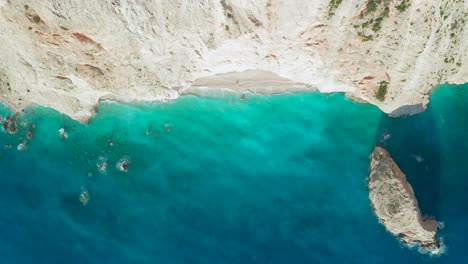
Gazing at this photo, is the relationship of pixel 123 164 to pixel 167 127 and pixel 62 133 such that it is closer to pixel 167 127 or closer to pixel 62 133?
pixel 167 127

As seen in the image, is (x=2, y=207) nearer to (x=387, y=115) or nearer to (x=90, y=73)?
(x=90, y=73)

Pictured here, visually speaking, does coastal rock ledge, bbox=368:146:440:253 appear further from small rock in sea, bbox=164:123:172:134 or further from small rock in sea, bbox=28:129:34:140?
small rock in sea, bbox=28:129:34:140

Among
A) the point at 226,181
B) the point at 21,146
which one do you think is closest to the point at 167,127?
the point at 226,181

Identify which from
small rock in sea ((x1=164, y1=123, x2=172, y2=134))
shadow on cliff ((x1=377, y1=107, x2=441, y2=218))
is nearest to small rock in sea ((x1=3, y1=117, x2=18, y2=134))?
small rock in sea ((x1=164, y1=123, x2=172, y2=134))

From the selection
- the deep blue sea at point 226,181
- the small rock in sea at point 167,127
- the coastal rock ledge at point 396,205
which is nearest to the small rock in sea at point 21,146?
the deep blue sea at point 226,181

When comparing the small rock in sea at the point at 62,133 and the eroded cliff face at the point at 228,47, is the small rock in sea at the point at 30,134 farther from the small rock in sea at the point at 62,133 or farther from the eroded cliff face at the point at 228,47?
the eroded cliff face at the point at 228,47

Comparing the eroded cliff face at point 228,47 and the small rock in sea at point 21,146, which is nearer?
the eroded cliff face at point 228,47
